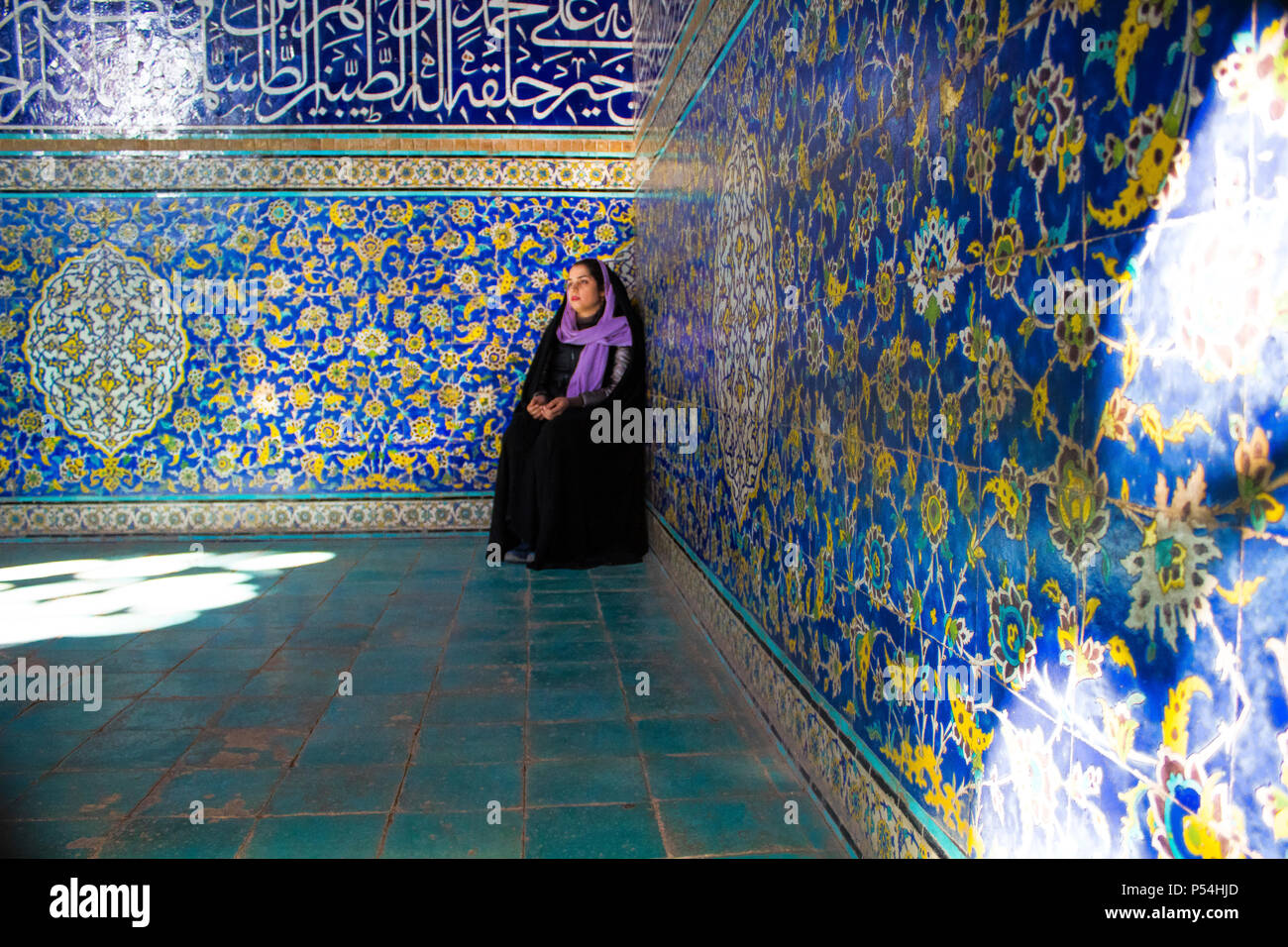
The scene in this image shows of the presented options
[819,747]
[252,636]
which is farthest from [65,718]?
[819,747]

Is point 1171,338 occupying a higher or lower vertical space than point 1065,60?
lower

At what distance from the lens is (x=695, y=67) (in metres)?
3.37

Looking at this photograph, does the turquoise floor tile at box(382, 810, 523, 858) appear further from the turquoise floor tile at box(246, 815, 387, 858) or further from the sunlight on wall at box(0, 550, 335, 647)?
the sunlight on wall at box(0, 550, 335, 647)

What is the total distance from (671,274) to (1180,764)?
3.32 meters

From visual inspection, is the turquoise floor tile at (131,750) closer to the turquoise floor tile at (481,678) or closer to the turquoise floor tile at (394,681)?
the turquoise floor tile at (394,681)

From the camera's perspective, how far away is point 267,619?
11.9 feet

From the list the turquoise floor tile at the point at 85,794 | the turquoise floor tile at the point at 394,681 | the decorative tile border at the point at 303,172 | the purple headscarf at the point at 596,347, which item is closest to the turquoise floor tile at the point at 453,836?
the turquoise floor tile at the point at 85,794

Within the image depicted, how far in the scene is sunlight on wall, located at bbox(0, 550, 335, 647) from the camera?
3.57 metres

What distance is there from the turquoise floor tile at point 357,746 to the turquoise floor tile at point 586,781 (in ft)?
1.17

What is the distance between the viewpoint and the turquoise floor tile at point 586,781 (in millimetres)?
2098
